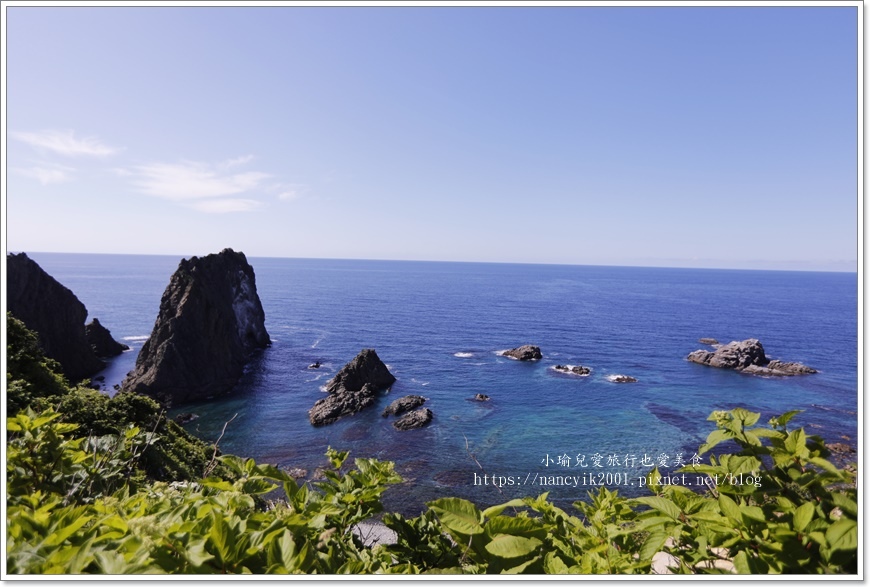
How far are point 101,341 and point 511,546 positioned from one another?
74.2 meters

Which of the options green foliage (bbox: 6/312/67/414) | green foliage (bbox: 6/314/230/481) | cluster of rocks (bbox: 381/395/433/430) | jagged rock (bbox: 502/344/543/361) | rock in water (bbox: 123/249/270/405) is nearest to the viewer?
green foliage (bbox: 6/314/230/481)

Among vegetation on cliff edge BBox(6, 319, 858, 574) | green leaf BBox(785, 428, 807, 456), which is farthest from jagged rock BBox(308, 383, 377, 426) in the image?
green leaf BBox(785, 428, 807, 456)

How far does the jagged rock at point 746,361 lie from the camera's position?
5219 cm

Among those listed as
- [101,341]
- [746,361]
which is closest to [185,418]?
[101,341]

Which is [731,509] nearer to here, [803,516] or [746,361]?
[803,516]

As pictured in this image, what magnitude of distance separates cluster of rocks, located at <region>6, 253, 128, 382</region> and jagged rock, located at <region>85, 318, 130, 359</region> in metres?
1.52

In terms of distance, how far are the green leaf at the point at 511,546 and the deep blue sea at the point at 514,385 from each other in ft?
1.42

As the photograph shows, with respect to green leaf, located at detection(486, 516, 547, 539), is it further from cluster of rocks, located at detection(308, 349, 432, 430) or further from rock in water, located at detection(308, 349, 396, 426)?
rock in water, located at detection(308, 349, 396, 426)

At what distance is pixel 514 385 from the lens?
47906mm

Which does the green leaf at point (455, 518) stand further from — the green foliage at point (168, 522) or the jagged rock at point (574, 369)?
the jagged rock at point (574, 369)

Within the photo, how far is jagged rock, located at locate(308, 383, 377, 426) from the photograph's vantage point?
1549 inches

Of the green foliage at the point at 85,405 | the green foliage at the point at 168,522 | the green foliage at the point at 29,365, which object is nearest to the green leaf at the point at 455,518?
the green foliage at the point at 168,522

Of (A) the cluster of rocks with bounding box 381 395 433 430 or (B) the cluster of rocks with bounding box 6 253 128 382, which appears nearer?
(A) the cluster of rocks with bounding box 381 395 433 430
